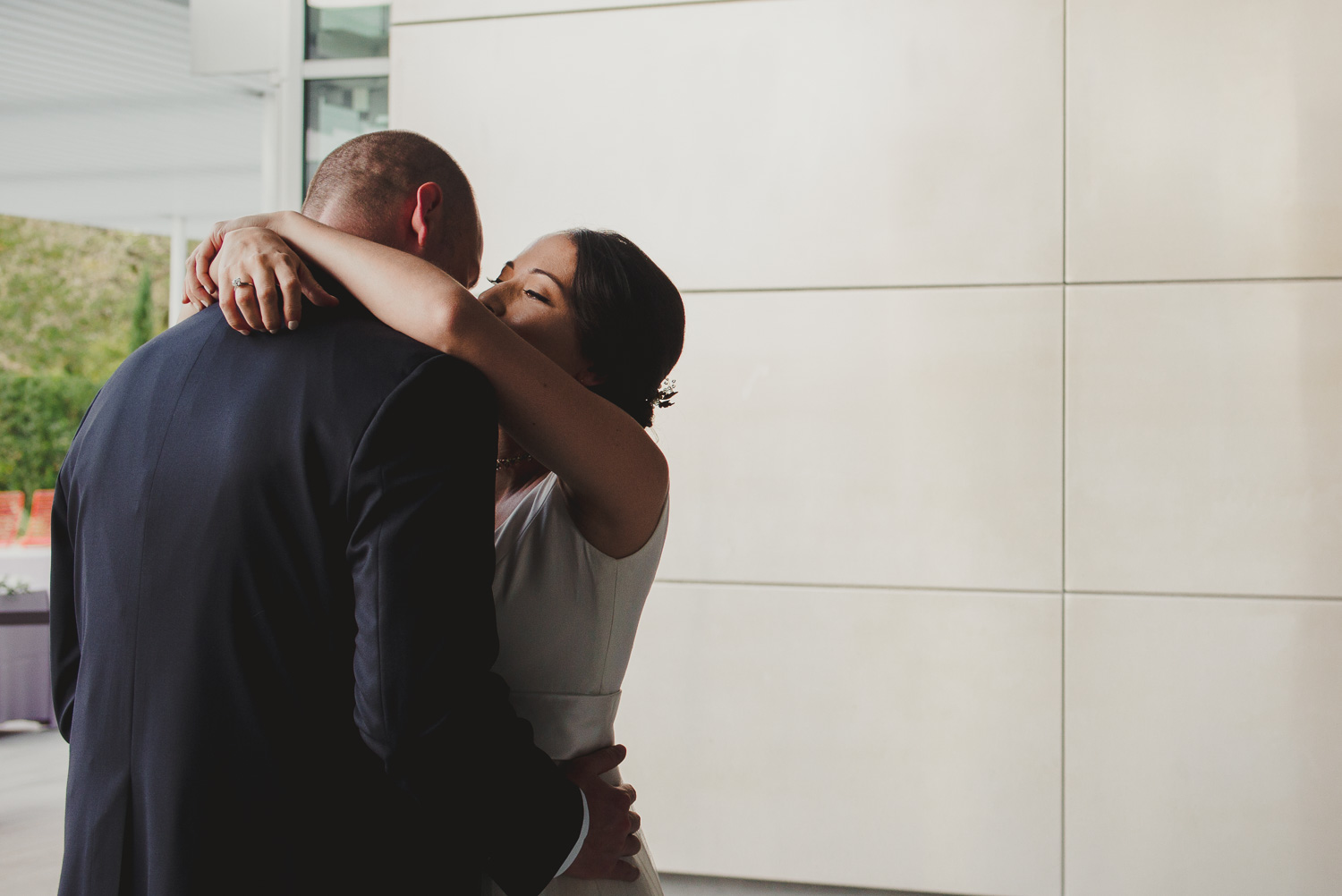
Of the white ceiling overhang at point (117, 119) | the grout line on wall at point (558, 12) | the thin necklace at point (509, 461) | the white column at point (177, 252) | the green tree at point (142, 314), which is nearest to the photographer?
the thin necklace at point (509, 461)

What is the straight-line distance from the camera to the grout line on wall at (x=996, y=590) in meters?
2.64

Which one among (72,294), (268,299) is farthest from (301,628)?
(72,294)

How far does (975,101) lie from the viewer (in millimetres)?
2789

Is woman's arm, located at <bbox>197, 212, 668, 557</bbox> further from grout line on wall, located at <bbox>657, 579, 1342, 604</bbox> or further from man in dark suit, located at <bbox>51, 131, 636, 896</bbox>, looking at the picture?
grout line on wall, located at <bbox>657, 579, 1342, 604</bbox>

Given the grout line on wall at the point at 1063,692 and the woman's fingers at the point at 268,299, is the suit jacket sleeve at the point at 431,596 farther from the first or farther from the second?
the grout line on wall at the point at 1063,692

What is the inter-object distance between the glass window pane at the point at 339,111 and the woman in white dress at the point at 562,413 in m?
2.39

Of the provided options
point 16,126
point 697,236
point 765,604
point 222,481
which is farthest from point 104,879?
point 16,126

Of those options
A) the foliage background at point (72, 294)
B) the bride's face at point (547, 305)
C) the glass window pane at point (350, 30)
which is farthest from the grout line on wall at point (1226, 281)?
the foliage background at point (72, 294)

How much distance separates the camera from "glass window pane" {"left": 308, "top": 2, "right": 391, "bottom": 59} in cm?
343

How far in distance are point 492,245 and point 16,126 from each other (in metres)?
7.31

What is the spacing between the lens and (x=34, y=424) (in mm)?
15617

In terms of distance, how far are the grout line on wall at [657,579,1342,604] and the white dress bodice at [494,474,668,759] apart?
1624 mm

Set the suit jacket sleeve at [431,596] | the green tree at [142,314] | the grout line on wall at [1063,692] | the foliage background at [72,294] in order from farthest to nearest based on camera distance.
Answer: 1. the foliage background at [72,294]
2. the green tree at [142,314]
3. the grout line on wall at [1063,692]
4. the suit jacket sleeve at [431,596]

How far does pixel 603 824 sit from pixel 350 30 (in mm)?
3062
